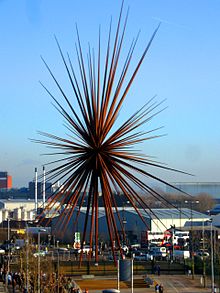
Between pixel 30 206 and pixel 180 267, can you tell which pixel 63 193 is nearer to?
pixel 180 267

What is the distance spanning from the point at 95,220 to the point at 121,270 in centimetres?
322

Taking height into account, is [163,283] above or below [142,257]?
below

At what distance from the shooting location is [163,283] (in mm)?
37656

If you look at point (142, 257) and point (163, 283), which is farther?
point (142, 257)

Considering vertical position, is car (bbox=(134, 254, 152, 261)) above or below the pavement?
above

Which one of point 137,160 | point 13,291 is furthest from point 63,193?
point 13,291

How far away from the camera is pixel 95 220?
5703mm

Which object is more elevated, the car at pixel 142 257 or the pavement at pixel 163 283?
the car at pixel 142 257

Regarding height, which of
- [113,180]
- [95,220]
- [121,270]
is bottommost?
[121,270]

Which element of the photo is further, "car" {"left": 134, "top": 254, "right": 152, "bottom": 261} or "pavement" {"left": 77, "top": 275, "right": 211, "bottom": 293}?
"car" {"left": 134, "top": 254, "right": 152, "bottom": 261}

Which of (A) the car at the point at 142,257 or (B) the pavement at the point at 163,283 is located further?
(A) the car at the point at 142,257

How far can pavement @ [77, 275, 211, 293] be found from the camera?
34.4 metres

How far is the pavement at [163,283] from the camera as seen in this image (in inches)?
1353

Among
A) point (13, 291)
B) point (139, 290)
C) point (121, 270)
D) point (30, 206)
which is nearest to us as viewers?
point (121, 270)
